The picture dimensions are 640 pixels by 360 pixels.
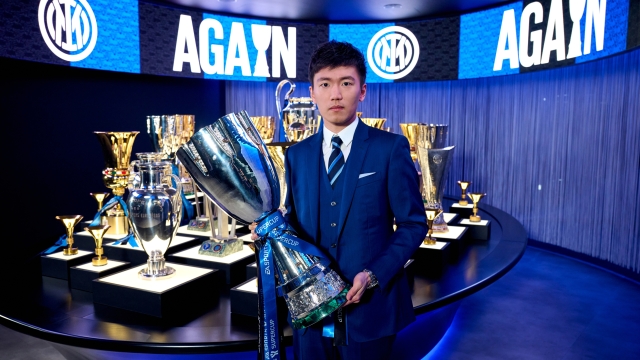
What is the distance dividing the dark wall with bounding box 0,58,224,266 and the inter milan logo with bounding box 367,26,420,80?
2.64 metres

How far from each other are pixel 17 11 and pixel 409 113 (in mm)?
4173

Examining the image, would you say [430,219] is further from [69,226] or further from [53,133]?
[53,133]

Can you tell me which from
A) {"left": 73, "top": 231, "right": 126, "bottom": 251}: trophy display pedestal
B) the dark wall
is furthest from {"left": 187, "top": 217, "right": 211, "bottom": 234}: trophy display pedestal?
the dark wall

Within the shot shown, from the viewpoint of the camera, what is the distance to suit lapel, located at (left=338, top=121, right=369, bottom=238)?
1.15 metres

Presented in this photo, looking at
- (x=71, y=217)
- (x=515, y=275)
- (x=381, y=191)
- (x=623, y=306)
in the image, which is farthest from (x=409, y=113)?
(x=381, y=191)

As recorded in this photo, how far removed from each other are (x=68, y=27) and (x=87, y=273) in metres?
3.09

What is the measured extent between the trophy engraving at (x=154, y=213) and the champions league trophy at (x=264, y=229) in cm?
69

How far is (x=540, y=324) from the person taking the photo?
306 centimetres

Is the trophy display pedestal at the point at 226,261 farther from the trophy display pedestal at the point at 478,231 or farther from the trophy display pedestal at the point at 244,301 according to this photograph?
the trophy display pedestal at the point at 478,231

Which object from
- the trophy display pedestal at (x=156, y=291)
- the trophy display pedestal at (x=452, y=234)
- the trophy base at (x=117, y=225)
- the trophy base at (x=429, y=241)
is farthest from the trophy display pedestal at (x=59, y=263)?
the trophy display pedestal at (x=452, y=234)

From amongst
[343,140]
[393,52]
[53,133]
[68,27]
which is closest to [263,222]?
[343,140]

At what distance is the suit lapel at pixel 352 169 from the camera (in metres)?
1.15

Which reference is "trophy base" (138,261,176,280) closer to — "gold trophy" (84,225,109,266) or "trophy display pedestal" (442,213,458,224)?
"gold trophy" (84,225,109,266)

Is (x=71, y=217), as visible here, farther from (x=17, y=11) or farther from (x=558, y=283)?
(x=558, y=283)
